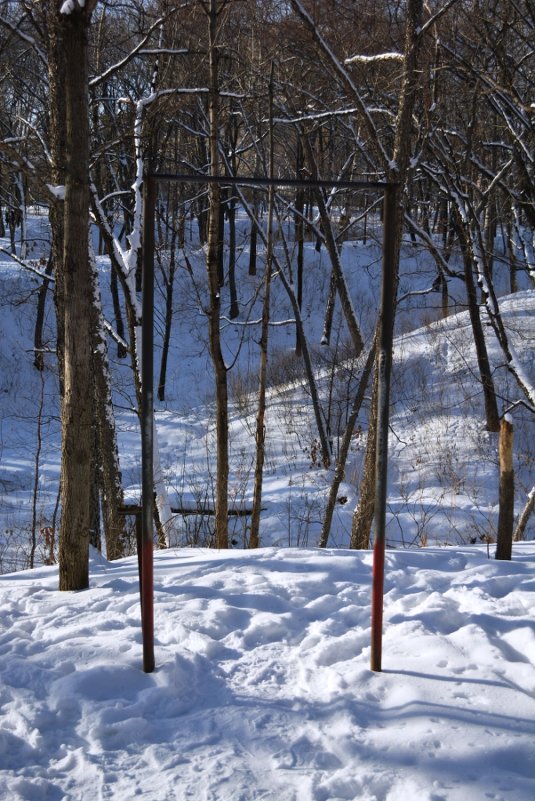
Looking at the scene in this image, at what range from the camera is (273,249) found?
1325 cm

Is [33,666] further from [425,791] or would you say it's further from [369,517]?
[369,517]

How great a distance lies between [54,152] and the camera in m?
5.89

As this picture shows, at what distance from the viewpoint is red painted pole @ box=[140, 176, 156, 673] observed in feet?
10.0

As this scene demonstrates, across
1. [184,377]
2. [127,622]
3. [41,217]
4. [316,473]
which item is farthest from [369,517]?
[41,217]

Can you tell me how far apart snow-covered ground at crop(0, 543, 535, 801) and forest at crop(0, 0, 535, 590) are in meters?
0.66

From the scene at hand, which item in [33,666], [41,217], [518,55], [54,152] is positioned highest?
[41,217]

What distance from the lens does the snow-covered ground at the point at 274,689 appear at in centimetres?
246

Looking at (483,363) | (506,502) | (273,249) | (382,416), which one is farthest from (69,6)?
(483,363)

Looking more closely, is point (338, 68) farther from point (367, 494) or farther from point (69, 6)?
point (367, 494)

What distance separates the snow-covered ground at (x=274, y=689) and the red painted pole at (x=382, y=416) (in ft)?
0.75

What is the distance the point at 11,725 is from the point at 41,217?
30.8 meters

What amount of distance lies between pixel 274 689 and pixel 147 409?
131 cm

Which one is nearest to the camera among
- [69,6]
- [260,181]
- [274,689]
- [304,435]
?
[260,181]

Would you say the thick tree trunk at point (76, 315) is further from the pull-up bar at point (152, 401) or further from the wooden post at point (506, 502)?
the wooden post at point (506, 502)
